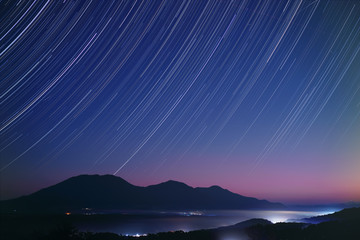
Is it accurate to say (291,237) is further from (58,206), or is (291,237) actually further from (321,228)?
(58,206)

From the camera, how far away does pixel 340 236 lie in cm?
2495

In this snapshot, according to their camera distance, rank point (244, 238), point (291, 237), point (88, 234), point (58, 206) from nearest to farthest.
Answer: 1. point (88, 234)
2. point (291, 237)
3. point (244, 238)
4. point (58, 206)

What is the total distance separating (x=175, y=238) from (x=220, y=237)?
638 centimetres

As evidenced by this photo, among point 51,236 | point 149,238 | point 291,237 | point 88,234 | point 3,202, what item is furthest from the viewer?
Result: point 3,202

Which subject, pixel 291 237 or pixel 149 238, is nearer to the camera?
pixel 291 237

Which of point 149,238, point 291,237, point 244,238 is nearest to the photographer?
point 291,237

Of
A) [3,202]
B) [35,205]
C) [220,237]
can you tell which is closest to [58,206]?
[35,205]

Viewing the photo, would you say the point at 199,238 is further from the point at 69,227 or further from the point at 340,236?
the point at 69,227

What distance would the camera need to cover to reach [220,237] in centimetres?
3300

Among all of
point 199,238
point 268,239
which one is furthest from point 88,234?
point 268,239

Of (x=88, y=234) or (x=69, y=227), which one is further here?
(x=88, y=234)

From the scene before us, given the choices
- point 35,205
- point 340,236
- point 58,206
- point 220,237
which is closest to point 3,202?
point 35,205

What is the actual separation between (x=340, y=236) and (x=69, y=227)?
20037mm

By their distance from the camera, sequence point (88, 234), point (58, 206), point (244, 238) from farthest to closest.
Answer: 1. point (58, 206)
2. point (244, 238)
3. point (88, 234)
